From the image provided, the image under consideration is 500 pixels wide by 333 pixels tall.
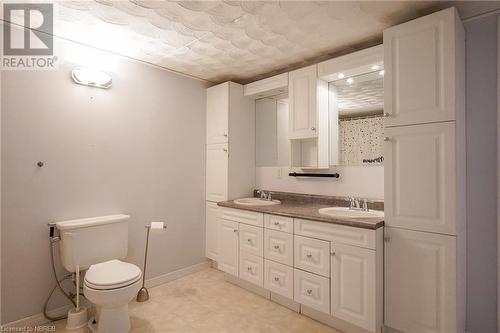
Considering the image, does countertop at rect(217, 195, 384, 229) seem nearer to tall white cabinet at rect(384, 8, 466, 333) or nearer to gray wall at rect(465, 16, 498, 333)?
tall white cabinet at rect(384, 8, 466, 333)

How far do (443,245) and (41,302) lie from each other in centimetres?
290

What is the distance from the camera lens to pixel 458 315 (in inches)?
64.8

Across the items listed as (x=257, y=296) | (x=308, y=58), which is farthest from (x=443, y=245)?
(x=308, y=58)

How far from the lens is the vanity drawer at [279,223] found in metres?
2.22

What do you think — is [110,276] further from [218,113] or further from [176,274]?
[218,113]

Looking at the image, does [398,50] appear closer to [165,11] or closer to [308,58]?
[308,58]

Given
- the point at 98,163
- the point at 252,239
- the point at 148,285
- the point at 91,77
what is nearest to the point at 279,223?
the point at 252,239

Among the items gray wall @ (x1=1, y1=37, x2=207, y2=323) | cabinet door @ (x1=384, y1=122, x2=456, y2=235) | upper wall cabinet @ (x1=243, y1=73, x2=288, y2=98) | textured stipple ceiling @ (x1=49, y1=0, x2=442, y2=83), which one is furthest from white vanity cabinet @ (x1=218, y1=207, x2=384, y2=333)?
textured stipple ceiling @ (x1=49, y1=0, x2=442, y2=83)

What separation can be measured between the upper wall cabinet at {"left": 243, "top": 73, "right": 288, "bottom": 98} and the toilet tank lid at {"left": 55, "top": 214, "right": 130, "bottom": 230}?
6.11 ft

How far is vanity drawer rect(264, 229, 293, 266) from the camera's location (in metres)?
2.22

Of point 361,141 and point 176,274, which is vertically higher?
point 361,141

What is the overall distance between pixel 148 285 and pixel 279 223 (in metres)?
1.52

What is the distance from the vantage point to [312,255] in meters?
2.09

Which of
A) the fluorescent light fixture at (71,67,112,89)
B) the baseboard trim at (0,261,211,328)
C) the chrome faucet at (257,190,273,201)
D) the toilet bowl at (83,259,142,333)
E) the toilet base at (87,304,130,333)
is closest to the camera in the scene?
the toilet bowl at (83,259,142,333)
